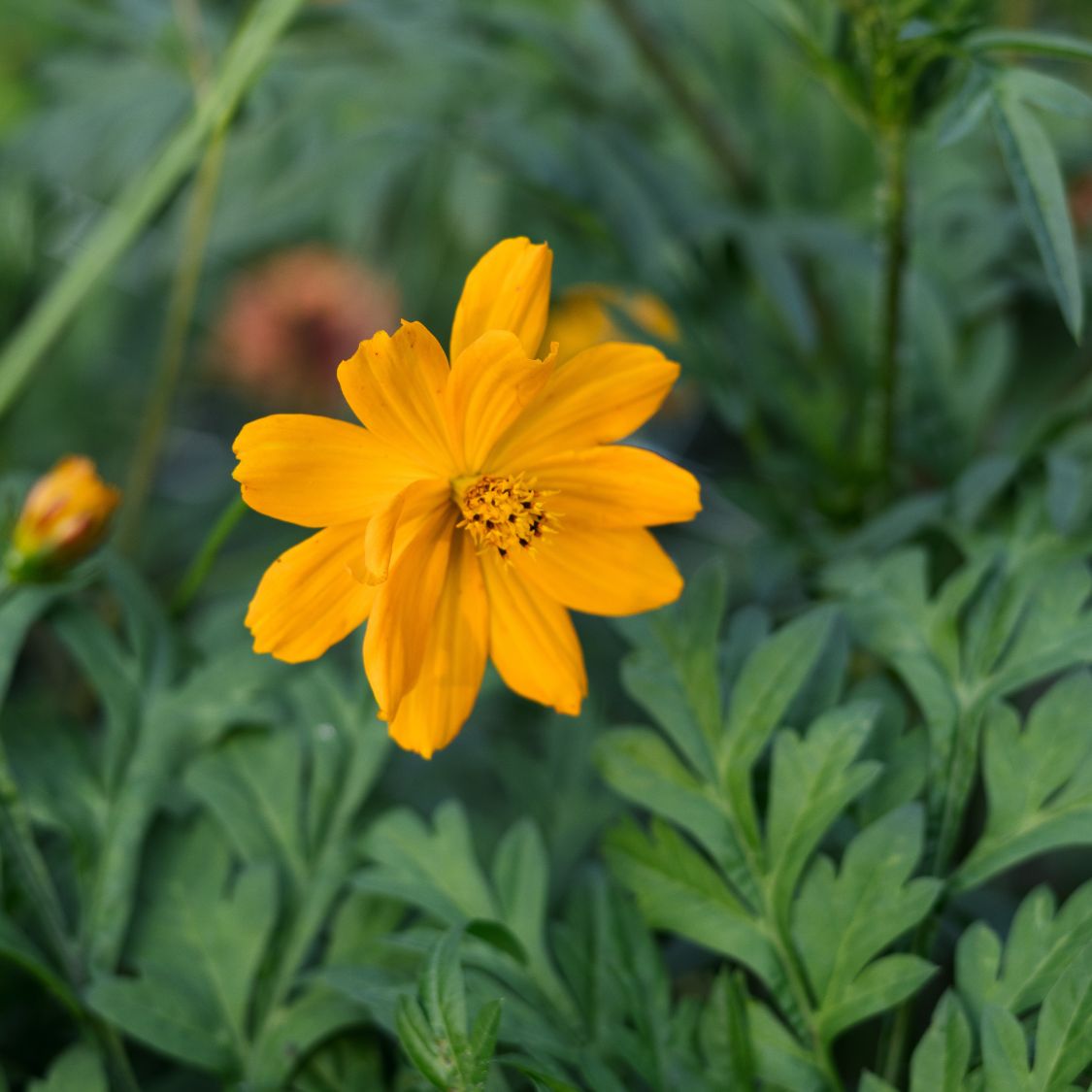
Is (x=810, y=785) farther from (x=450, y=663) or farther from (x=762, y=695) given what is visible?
(x=450, y=663)

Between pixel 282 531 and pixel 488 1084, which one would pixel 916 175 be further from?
pixel 488 1084

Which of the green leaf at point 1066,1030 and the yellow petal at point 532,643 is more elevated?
the yellow petal at point 532,643

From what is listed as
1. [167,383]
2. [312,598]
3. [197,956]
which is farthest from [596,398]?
[167,383]

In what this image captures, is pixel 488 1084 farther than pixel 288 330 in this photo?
No

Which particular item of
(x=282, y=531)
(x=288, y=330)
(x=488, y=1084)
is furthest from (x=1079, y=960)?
(x=288, y=330)

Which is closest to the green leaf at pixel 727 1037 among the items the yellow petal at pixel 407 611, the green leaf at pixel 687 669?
the green leaf at pixel 687 669

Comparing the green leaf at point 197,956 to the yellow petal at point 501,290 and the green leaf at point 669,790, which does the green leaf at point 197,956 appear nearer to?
Answer: the green leaf at point 669,790

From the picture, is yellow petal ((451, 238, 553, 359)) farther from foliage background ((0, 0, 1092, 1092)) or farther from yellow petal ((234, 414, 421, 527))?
foliage background ((0, 0, 1092, 1092))
